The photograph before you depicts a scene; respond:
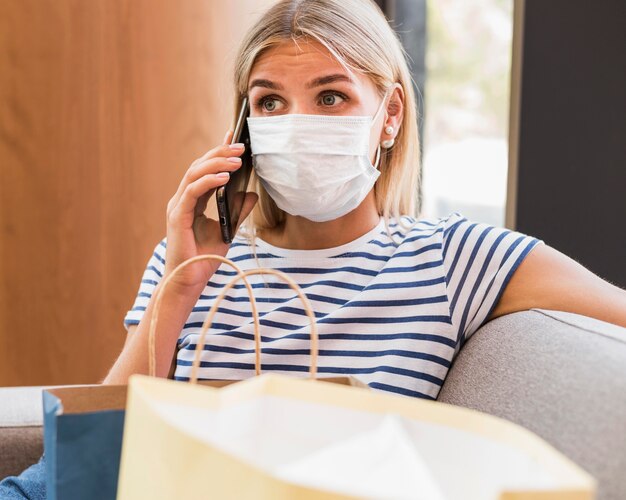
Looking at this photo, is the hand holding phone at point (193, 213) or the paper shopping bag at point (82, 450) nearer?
the paper shopping bag at point (82, 450)

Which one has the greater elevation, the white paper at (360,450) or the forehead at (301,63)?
the forehead at (301,63)

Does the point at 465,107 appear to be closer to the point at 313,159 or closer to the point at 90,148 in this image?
the point at 90,148

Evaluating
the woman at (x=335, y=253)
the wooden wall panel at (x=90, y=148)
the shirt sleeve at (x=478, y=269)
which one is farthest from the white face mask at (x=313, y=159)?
the wooden wall panel at (x=90, y=148)

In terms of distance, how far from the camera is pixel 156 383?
0.69 metres

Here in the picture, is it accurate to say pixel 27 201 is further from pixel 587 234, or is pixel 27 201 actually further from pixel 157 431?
pixel 157 431

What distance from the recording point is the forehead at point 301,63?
1235 mm

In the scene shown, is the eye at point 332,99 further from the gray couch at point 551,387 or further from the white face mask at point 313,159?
the gray couch at point 551,387

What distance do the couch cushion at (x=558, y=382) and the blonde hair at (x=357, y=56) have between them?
14.2 inches

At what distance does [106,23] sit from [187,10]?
7.9 inches

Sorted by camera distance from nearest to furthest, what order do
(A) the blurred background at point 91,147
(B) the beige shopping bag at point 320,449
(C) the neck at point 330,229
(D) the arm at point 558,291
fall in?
(B) the beige shopping bag at point 320,449 → (D) the arm at point 558,291 → (C) the neck at point 330,229 → (A) the blurred background at point 91,147

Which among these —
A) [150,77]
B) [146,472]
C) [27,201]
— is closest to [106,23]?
[150,77]

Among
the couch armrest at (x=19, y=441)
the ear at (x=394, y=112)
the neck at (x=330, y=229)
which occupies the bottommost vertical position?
the couch armrest at (x=19, y=441)

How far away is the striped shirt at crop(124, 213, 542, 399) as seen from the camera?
1191 mm

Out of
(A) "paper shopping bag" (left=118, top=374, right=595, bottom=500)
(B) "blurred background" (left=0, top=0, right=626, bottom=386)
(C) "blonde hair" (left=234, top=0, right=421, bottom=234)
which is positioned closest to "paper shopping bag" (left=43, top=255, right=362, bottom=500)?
(A) "paper shopping bag" (left=118, top=374, right=595, bottom=500)
